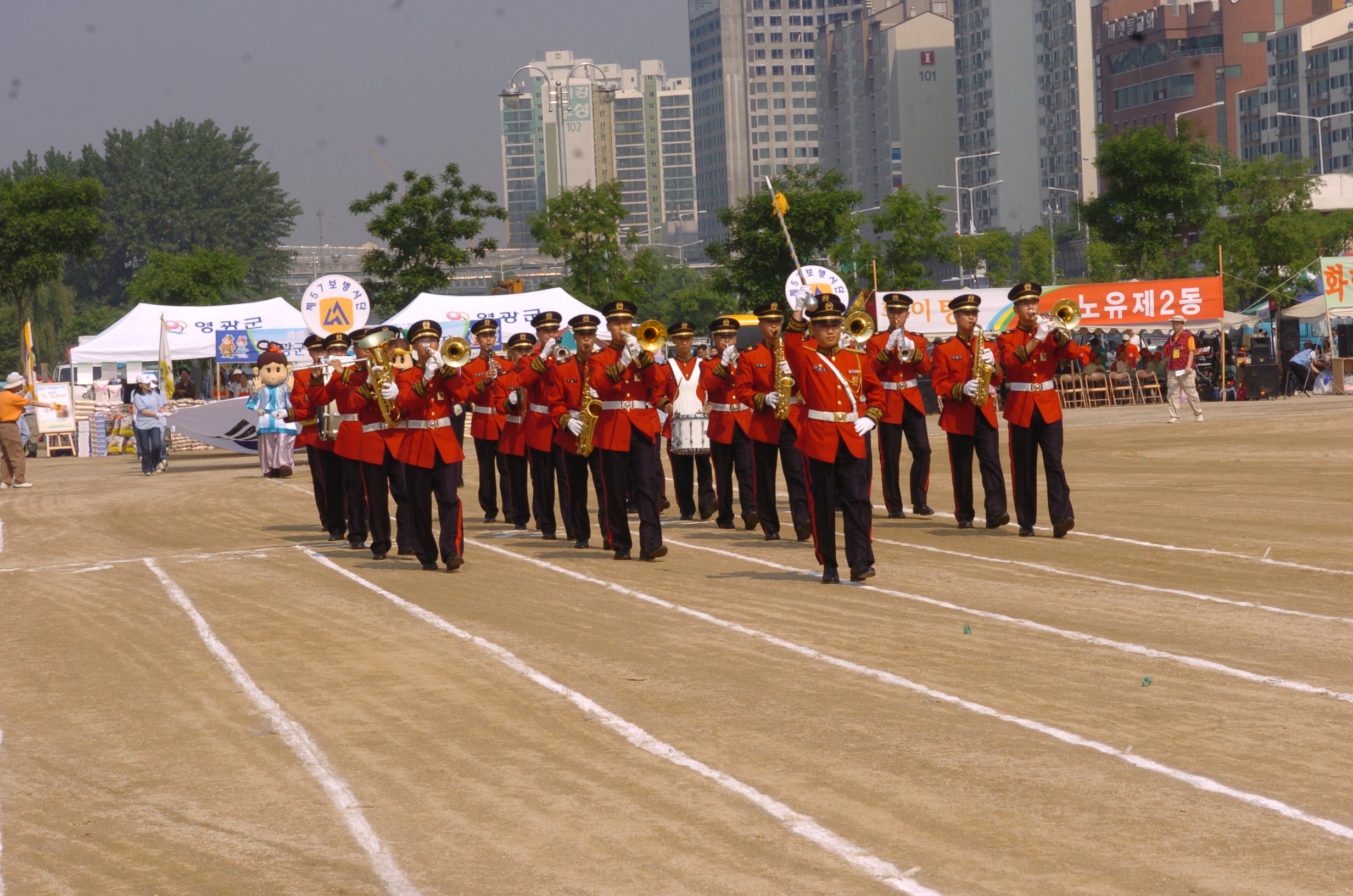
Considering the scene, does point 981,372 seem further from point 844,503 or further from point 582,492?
point 582,492

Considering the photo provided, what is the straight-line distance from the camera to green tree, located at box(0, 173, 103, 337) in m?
50.0

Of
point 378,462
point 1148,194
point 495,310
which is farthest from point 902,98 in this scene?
point 378,462

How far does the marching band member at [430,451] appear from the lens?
12664 millimetres

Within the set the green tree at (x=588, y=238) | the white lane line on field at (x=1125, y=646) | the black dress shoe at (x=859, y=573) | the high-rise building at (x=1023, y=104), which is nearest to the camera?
the white lane line on field at (x=1125, y=646)

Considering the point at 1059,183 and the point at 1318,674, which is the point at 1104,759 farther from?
the point at 1059,183

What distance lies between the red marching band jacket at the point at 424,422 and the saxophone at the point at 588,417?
1.05 m

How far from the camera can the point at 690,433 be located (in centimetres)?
1545

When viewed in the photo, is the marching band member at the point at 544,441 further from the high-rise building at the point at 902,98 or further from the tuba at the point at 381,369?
the high-rise building at the point at 902,98

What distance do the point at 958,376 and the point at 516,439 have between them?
4.52 metres

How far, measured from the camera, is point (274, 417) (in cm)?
2489

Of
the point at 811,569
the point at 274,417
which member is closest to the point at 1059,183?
the point at 274,417

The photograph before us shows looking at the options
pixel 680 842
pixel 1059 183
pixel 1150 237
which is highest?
pixel 1059 183

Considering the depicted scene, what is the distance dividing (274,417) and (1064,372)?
19469 millimetres

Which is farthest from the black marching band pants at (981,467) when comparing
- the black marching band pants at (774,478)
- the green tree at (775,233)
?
the green tree at (775,233)
